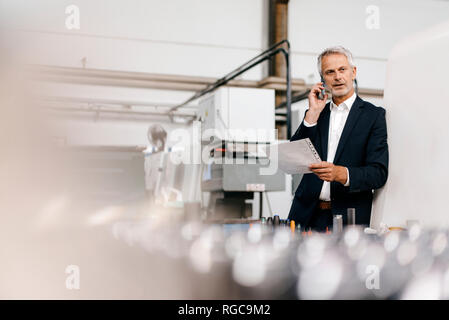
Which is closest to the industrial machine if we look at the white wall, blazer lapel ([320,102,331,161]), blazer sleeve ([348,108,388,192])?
blazer lapel ([320,102,331,161])

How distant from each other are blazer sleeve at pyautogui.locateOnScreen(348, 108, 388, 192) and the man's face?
19 cm

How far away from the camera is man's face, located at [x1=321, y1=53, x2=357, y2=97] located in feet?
4.39

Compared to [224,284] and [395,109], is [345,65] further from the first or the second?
[224,284]

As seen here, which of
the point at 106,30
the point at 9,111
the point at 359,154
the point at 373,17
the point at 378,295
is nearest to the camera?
the point at 9,111

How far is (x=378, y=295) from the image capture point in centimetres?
57

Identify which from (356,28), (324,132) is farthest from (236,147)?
(356,28)

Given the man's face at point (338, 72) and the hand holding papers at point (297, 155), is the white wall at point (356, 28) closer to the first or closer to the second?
the man's face at point (338, 72)

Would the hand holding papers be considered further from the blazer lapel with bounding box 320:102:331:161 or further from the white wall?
the white wall

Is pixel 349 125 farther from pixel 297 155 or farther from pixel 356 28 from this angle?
pixel 356 28

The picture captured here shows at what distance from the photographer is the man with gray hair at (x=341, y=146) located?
3.90 feet

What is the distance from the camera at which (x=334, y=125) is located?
55.1 inches

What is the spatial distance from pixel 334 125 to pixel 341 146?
0.34 ft

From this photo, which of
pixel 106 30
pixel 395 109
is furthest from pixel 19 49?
pixel 106 30
